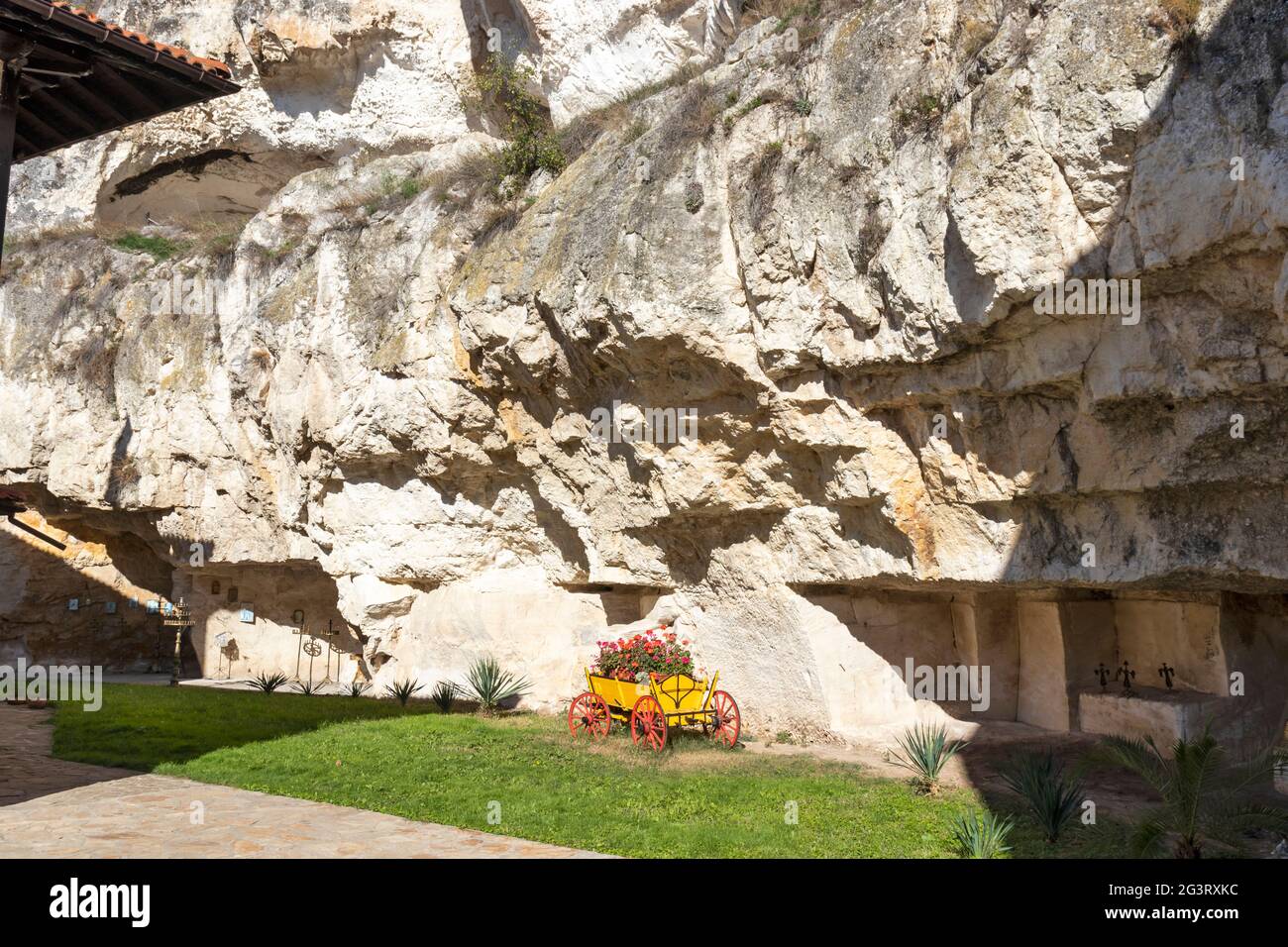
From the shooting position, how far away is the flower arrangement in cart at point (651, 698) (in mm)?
12352

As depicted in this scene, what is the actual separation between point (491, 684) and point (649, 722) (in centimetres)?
434

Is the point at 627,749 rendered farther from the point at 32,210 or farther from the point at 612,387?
the point at 32,210

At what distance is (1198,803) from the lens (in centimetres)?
768

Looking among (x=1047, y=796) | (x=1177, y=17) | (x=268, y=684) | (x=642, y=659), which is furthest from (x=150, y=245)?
(x=1047, y=796)

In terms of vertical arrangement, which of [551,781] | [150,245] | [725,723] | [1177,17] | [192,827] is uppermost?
[150,245]

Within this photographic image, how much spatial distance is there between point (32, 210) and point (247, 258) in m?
8.94

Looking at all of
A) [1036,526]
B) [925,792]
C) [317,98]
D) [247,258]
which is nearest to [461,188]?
[247,258]

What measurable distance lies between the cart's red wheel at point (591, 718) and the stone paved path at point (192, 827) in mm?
4507

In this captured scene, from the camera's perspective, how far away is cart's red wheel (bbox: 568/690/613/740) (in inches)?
520

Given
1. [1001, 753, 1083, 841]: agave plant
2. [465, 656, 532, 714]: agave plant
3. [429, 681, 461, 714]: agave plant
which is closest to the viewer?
[1001, 753, 1083, 841]: agave plant

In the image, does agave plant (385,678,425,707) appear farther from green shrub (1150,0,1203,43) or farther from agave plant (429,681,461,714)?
green shrub (1150,0,1203,43)

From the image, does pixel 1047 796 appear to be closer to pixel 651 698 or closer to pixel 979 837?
pixel 979 837

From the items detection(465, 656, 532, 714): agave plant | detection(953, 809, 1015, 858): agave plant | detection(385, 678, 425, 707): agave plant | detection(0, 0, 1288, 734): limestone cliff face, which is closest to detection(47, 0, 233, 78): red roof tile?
detection(0, 0, 1288, 734): limestone cliff face

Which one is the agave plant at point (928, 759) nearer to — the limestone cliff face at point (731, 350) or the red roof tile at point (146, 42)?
the limestone cliff face at point (731, 350)
